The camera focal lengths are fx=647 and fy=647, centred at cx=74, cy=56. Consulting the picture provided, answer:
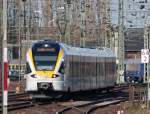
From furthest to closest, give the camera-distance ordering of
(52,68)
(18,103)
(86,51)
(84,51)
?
(86,51), (84,51), (52,68), (18,103)

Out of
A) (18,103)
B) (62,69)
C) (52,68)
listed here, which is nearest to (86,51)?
(62,69)

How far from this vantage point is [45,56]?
30.0 meters

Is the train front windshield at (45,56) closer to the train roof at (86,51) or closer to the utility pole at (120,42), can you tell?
the train roof at (86,51)

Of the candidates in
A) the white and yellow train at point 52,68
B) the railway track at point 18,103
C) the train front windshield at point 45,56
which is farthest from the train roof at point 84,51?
the railway track at point 18,103

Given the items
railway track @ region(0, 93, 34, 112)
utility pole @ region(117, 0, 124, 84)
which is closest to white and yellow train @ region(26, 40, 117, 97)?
railway track @ region(0, 93, 34, 112)

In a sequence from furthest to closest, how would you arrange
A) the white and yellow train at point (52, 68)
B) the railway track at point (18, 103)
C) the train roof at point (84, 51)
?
the train roof at point (84, 51) → the white and yellow train at point (52, 68) → the railway track at point (18, 103)

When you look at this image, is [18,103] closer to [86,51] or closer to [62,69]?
[62,69]

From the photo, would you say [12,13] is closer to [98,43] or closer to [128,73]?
[98,43]

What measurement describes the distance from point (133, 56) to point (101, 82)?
244 feet

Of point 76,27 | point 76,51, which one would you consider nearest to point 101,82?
point 76,51

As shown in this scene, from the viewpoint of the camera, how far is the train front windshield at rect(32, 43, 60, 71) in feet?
98.3

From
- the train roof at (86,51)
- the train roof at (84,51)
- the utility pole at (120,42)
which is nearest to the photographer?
the train roof at (84,51)

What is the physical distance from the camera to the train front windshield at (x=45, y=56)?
2995 centimetres

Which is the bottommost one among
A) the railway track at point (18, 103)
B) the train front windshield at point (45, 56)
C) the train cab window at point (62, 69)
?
the railway track at point (18, 103)
